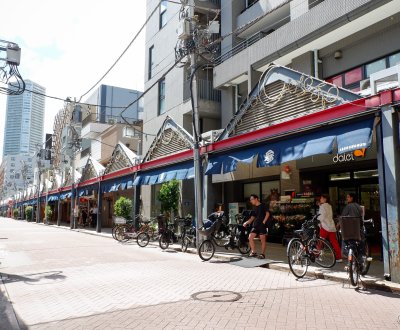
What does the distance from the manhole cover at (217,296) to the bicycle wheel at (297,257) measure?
256cm

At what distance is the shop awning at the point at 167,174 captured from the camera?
54.9ft

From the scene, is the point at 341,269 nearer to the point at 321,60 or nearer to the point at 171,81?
the point at 321,60

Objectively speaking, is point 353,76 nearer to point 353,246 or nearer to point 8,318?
point 353,246

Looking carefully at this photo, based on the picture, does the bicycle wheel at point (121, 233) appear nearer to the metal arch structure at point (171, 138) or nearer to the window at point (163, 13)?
the metal arch structure at point (171, 138)

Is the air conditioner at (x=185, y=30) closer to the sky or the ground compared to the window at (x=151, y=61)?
closer to the ground

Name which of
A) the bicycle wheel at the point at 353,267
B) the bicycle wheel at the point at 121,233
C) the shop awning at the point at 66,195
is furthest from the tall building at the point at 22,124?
the bicycle wheel at the point at 353,267

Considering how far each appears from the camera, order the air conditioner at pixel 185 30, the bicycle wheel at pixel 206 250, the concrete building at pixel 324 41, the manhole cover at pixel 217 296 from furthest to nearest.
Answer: the air conditioner at pixel 185 30 → the concrete building at pixel 324 41 → the bicycle wheel at pixel 206 250 → the manhole cover at pixel 217 296

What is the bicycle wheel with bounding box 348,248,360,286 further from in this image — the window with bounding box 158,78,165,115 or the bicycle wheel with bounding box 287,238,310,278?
the window with bounding box 158,78,165,115

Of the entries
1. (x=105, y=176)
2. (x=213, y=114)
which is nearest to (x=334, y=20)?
(x=213, y=114)

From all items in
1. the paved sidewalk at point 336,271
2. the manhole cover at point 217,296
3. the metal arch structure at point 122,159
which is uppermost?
the metal arch structure at point 122,159

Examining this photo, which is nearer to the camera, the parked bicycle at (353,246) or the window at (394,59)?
the parked bicycle at (353,246)

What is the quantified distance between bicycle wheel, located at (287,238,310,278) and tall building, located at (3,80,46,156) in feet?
238

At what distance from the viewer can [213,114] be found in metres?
23.4

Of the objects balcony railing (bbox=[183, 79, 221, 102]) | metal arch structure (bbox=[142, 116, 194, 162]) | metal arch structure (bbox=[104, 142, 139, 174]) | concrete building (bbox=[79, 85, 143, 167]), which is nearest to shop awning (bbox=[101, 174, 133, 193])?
metal arch structure (bbox=[104, 142, 139, 174])
